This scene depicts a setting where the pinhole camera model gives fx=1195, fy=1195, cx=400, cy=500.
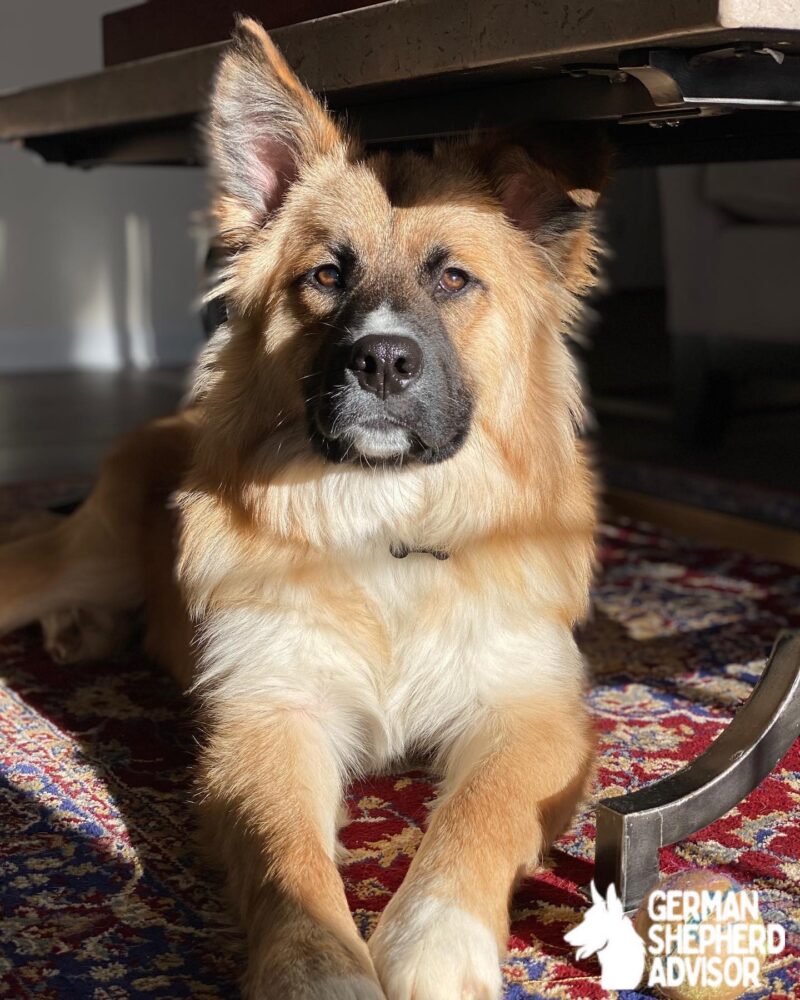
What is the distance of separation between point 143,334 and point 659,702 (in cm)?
640

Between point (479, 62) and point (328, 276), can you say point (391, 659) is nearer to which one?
point (328, 276)

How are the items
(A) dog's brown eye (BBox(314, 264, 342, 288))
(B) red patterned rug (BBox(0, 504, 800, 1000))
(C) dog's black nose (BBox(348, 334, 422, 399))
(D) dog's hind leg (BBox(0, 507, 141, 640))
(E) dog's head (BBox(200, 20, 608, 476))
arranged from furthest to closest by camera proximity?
(D) dog's hind leg (BBox(0, 507, 141, 640))
(A) dog's brown eye (BBox(314, 264, 342, 288))
(E) dog's head (BBox(200, 20, 608, 476))
(C) dog's black nose (BBox(348, 334, 422, 399))
(B) red patterned rug (BBox(0, 504, 800, 1000))

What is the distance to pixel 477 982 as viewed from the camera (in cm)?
130

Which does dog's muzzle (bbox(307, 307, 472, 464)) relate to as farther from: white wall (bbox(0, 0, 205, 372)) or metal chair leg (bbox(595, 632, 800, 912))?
white wall (bbox(0, 0, 205, 372))

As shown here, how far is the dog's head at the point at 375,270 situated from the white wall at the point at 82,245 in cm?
563


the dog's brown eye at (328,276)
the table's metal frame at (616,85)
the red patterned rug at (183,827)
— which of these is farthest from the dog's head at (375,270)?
the red patterned rug at (183,827)

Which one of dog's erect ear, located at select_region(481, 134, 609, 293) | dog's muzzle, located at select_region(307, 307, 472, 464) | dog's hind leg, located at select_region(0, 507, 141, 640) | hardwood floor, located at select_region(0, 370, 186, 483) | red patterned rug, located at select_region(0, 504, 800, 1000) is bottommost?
red patterned rug, located at select_region(0, 504, 800, 1000)

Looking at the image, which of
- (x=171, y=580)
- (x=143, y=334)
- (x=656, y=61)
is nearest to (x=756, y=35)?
(x=656, y=61)

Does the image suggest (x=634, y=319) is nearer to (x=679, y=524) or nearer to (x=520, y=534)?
(x=679, y=524)

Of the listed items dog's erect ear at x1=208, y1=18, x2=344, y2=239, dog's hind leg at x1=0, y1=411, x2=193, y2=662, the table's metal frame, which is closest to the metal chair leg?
the table's metal frame

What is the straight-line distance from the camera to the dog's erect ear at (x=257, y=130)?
1.82m

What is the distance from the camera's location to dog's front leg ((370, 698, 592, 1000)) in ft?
4.30

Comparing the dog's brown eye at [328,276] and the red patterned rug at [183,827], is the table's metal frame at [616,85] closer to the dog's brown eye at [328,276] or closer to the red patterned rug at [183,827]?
the red patterned rug at [183,827]

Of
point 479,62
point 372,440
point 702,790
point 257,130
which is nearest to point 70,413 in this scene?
point 257,130
